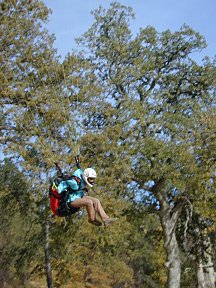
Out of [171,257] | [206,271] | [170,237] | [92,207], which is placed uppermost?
[170,237]

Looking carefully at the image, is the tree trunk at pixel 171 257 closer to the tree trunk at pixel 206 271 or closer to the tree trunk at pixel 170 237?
the tree trunk at pixel 170 237

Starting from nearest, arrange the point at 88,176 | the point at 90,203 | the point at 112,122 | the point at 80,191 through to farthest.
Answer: the point at 88,176 < the point at 90,203 < the point at 80,191 < the point at 112,122

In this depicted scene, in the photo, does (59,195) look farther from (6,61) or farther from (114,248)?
(114,248)

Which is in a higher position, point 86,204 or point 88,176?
point 88,176

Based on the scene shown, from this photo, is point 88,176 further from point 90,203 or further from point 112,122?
point 112,122

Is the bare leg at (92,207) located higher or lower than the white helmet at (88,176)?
lower

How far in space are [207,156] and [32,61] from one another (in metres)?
7.58

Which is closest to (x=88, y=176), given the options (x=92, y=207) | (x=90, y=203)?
(x=90, y=203)

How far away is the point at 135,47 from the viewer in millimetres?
23031

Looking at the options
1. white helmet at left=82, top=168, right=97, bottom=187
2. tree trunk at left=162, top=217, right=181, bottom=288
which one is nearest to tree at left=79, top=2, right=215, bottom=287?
tree trunk at left=162, top=217, right=181, bottom=288

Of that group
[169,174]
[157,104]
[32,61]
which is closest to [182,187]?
[169,174]

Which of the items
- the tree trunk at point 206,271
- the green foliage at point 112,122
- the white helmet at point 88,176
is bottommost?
the white helmet at point 88,176

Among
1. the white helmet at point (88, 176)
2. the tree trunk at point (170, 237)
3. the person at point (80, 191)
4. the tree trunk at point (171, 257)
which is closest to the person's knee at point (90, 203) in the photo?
the person at point (80, 191)

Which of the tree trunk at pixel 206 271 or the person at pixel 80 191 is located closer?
the person at pixel 80 191
